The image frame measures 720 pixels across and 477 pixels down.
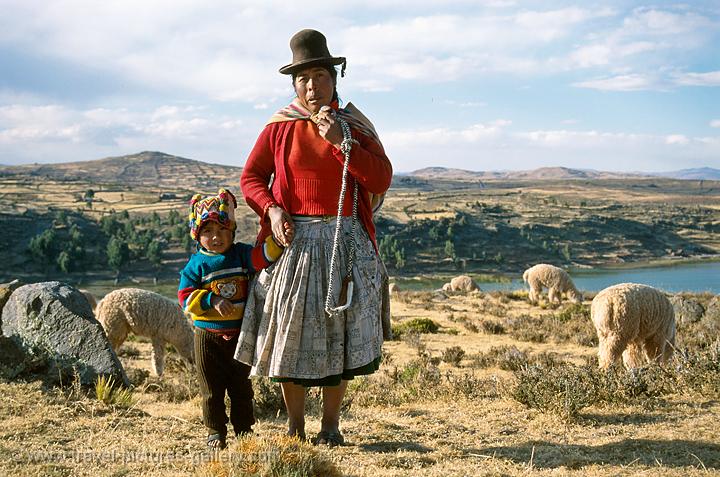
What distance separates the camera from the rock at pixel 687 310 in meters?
12.3

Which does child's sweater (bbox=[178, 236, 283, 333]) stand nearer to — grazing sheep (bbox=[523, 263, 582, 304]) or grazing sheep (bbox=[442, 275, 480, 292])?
grazing sheep (bbox=[523, 263, 582, 304])

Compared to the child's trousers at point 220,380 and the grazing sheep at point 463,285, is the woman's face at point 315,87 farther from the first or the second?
the grazing sheep at point 463,285

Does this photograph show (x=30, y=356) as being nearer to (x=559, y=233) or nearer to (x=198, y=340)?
(x=198, y=340)

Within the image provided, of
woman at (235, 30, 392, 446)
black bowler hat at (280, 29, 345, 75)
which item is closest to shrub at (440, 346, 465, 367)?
woman at (235, 30, 392, 446)

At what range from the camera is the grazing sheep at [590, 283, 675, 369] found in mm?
7113

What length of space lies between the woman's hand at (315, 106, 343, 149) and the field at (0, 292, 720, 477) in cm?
157

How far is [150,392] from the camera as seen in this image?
21.3 feet

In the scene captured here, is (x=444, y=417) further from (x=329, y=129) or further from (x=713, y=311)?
(x=713, y=311)

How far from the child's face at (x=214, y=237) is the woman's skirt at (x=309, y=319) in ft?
0.90

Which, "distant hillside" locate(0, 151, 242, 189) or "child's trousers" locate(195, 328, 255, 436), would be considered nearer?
"child's trousers" locate(195, 328, 255, 436)

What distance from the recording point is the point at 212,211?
138 inches

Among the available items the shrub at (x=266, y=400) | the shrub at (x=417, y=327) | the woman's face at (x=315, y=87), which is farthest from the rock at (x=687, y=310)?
the woman's face at (x=315, y=87)

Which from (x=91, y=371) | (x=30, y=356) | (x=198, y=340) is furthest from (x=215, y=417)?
(x=30, y=356)

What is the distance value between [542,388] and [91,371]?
3.84m
